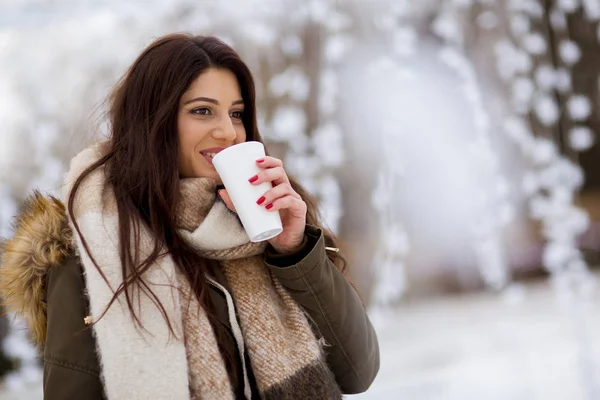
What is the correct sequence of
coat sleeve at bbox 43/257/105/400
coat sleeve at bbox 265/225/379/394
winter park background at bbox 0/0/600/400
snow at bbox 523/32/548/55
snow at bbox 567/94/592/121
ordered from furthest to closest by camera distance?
1. snow at bbox 567/94/592/121
2. snow at bbox 523/32/548/55
3. winter park background at bbox 0/0/600/400
4. coat sleeve at bbox 265/225/379/394
5. coat sleeve at bbox 43/257/105/400

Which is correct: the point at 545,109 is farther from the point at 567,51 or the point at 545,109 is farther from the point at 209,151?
the point at 209,151

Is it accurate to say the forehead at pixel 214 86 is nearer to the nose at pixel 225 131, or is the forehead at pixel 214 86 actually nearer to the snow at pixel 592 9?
the nose at pixel 225 131

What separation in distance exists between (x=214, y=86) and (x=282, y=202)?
0.29 metres

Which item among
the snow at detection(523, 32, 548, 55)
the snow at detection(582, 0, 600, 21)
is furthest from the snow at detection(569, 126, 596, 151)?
the snow at detection(582, 0, 600, 21)

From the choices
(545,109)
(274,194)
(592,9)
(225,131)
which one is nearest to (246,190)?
(274,194)

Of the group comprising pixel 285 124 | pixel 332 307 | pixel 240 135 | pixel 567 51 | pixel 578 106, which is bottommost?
pixel 332 307

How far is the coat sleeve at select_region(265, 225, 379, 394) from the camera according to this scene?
3.16ft

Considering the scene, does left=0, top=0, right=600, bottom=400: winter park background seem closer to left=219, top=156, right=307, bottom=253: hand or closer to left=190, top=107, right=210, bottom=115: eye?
left=190, top=107, right=210, bottom=115: eye

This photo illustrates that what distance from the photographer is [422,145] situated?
134 inches

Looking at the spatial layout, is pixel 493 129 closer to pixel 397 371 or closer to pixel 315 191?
pixel 315 191

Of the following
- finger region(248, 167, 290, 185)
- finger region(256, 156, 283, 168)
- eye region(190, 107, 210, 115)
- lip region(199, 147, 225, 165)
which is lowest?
finger region(248, 167, 290, 185)

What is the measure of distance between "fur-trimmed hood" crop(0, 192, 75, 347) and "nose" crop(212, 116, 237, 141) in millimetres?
275

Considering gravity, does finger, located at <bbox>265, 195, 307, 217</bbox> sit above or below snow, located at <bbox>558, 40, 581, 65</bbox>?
below

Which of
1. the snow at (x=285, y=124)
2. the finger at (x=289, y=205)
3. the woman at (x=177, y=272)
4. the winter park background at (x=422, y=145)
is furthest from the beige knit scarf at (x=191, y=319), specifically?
the snow at (x=285, y=124)
